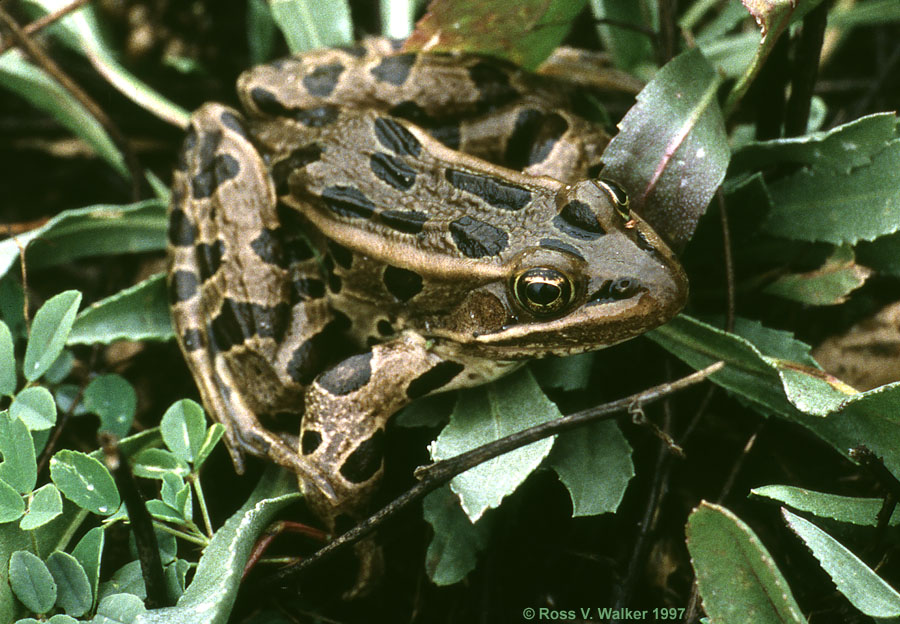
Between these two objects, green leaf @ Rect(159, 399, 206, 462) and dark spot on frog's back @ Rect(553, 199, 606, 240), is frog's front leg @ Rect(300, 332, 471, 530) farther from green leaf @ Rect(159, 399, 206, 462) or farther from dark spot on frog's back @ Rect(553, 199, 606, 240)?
dark spot on frog's back @ Rect(553, 199, 606, 240)

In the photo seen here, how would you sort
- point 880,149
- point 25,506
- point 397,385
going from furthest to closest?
point 397,385 → point 880,149 → point 25,506

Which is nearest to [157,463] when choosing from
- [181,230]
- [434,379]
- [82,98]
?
[434,379]

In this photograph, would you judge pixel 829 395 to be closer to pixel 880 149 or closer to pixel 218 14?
pixel 880 149

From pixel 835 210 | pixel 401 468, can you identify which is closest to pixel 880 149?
pixel 835 210

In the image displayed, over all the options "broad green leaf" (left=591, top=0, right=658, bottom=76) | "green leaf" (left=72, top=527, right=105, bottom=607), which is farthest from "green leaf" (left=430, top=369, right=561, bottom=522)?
"broad green leaf" (left=591, top=0, right=658, bottom=76)

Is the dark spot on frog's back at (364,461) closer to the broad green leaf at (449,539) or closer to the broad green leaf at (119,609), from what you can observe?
the broad green leaf at (449,539)

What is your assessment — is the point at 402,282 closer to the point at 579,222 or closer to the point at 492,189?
the point at 492,189
